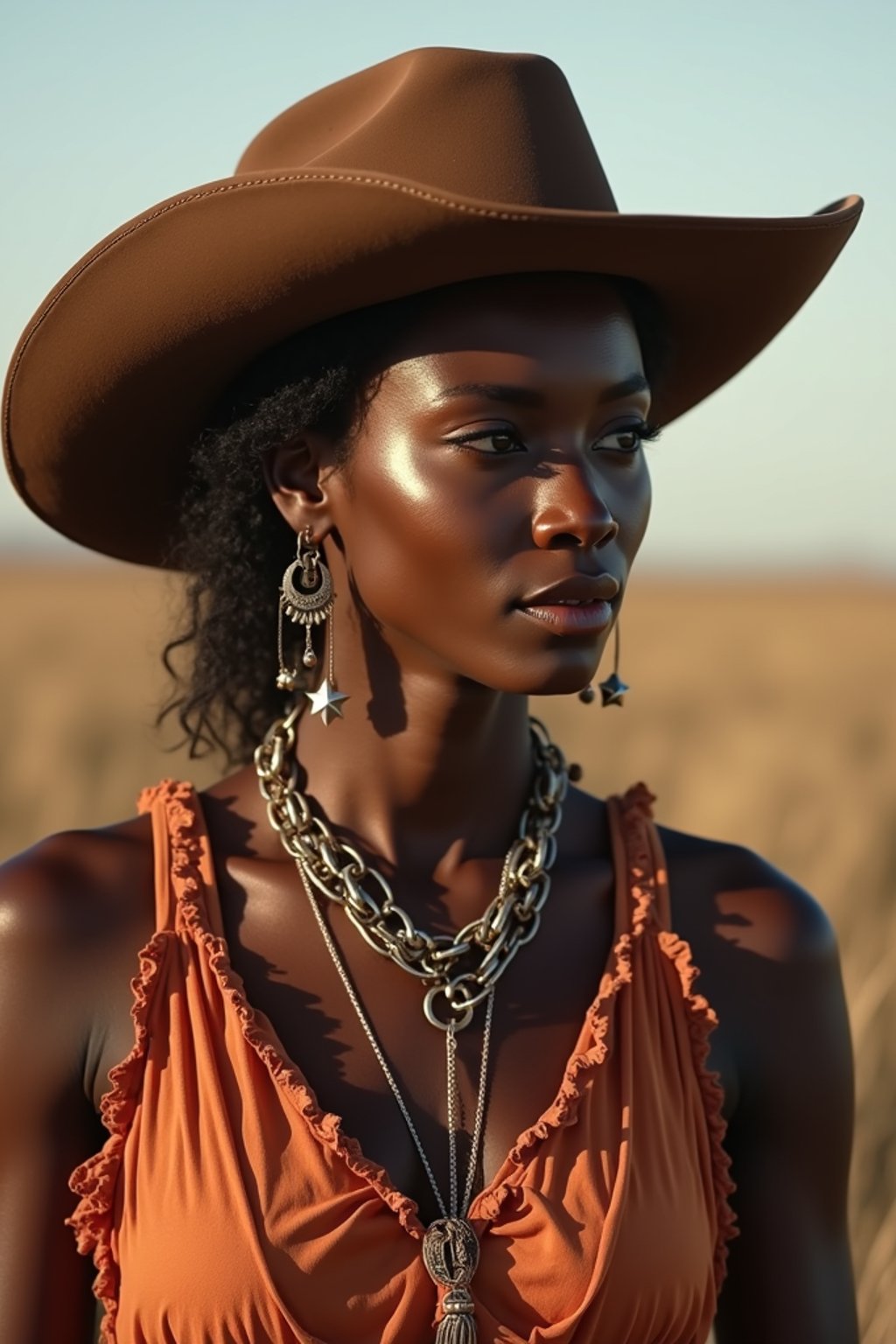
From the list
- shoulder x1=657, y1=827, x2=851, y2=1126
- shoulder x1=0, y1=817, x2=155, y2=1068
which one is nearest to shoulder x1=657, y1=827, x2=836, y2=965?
shoulder x1=657, y1=827, x2=851, y2=1126

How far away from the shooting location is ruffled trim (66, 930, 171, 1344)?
122 inches

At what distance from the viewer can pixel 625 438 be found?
3205 mm

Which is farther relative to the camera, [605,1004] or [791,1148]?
[791,1148]

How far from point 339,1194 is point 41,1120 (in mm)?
503

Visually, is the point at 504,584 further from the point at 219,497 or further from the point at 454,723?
the point at 219,497

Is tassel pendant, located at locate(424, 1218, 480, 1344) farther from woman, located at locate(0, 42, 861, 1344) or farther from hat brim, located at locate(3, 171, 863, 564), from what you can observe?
hat brim, located at locate(3, 171, 863, 564)

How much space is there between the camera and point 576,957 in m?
3.42

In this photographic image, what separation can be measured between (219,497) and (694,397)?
100cm

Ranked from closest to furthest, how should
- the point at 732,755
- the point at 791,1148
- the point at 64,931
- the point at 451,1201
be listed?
the point at 451,1201, the point at 64,931, the point at 791,1148, the point at 732,755

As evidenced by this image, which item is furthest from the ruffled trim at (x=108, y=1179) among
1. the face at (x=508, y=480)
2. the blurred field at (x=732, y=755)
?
the blurred field at (x=732, y=755)

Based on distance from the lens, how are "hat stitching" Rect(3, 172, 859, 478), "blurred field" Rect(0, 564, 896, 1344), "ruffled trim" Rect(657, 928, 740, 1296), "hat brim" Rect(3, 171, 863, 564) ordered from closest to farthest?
"hat stitching" Rect(3, 172, 859, 478) → "hat brim" Rect(3, 171, 863, 564) → "ruffled trim" Rect(657, 928, 740, 1296) → "blurred field" Rect(0, 564, 896, 1344)

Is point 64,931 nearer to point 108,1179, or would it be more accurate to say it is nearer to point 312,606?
point 108,1179

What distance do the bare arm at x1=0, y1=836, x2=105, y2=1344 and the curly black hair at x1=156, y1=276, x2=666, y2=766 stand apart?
737 mm

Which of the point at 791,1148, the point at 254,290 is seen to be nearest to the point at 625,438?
the point at 254,290
